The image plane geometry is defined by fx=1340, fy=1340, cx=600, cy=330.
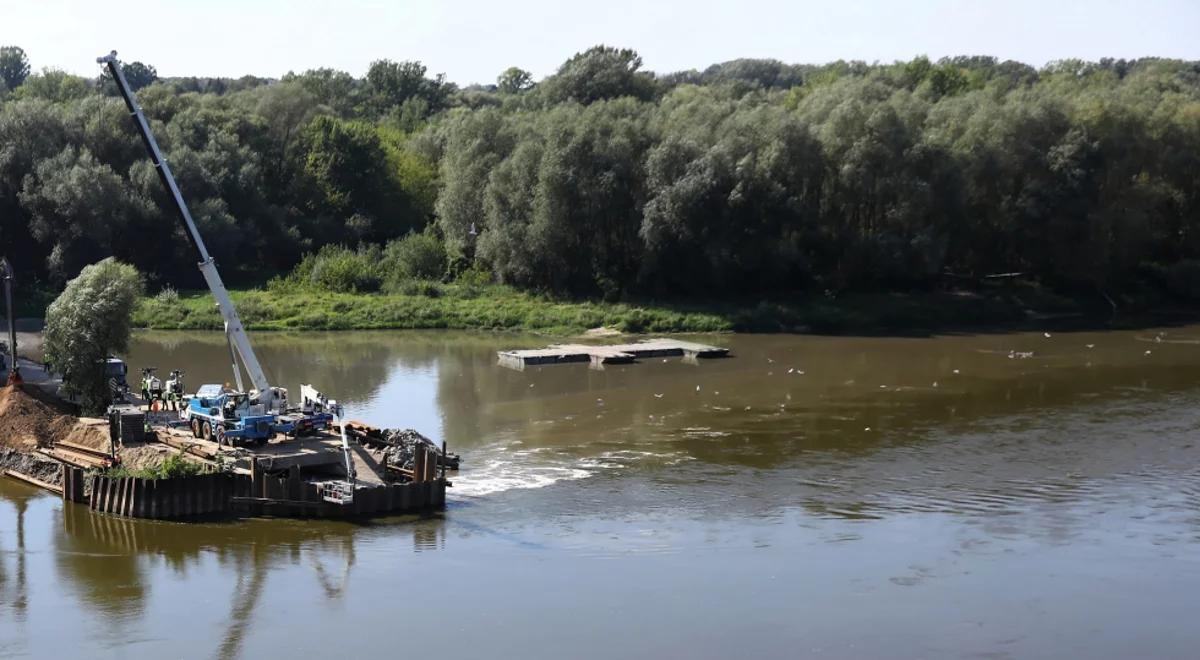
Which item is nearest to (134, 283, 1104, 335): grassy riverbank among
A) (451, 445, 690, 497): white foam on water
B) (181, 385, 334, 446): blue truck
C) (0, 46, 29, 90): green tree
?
(451, 445, 690, 497): white foam on water

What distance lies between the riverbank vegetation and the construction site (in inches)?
1058

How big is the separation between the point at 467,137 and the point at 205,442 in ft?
131

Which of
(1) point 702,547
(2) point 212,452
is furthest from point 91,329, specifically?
(1) point 702,547

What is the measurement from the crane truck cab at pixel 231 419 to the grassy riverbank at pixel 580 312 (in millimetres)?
28091

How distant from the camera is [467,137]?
69.8 m

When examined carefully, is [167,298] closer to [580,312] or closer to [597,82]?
[580,312]

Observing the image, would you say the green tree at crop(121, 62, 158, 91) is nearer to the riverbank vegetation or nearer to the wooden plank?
the riverbank vegetation

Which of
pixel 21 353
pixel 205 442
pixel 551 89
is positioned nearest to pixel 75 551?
pixel 205 442

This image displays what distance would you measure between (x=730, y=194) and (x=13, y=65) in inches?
4458

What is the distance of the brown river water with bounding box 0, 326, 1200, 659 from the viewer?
2239 cm

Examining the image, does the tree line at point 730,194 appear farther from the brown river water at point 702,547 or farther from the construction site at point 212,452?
the construction site at point 212,452

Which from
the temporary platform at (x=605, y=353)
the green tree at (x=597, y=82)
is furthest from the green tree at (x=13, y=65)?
the temporary platform at (x=605, y=353)

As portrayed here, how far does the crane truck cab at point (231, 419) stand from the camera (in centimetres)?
3125

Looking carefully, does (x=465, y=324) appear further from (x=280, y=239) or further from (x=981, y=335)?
(x=981, y=335)
